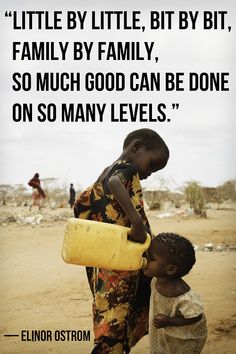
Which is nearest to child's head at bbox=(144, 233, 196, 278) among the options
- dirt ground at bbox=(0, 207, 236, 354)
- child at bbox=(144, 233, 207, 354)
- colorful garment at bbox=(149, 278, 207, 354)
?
child at bbox=(144, 233, 207, 354)

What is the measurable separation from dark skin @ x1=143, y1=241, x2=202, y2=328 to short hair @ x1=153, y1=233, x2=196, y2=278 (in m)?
0.02

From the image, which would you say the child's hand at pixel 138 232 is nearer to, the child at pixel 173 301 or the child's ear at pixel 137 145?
the child at pixel 173 301

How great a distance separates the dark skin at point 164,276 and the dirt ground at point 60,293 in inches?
42.8

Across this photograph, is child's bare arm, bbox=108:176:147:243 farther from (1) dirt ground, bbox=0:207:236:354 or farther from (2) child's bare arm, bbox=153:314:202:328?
(1) dirt ground, bbox=0:207:236:354

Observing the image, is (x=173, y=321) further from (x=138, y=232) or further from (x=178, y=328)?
(x=138, y=232)

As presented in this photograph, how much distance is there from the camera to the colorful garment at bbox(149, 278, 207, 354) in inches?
98.8

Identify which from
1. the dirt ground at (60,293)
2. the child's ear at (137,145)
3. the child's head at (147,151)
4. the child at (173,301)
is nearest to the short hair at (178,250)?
the child at (173,301)

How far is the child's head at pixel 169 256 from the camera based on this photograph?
2492 mm

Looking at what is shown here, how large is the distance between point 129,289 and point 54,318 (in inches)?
82.8

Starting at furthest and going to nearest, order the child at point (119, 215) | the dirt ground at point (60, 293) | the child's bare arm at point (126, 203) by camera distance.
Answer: the dirt ground at point (60, 293) < the child at point (119, 215) < the child's bare arm at point (126, 203)

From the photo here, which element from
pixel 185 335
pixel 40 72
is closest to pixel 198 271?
pixel 40 72

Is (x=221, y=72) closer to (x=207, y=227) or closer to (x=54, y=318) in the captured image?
(x=54, y=318)

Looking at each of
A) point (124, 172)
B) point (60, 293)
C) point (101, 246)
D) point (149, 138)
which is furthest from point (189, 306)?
point (60, 293)

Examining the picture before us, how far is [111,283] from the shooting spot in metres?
2.55
